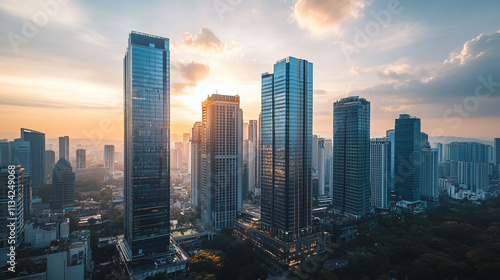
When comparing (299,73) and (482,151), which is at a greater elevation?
(299,73)

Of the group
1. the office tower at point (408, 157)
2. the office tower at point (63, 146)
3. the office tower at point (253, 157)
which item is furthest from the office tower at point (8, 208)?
the office tower at point (408, 157)

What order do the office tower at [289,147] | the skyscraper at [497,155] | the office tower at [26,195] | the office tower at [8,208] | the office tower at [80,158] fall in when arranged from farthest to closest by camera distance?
the office tower at [80,158] < the skyscraper at [497,155] < the office tower at [26,195] < the office tower at [289,147] < the office tower at [8,208]

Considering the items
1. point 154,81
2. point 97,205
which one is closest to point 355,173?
point 154,81

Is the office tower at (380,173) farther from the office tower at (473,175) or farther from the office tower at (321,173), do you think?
the office tower at (473,175)

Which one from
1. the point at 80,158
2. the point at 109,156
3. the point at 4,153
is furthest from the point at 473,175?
the point at 80,158

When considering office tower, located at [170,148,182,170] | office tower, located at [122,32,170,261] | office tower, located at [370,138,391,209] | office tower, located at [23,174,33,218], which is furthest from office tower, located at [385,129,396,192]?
office tower, located at [170,148,182,170]

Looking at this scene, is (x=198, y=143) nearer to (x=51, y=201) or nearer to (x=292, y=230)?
(x=292, y=230)

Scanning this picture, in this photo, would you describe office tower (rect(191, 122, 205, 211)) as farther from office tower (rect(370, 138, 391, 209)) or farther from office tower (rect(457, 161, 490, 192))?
office tower (rect(457, 161, 490, 192))
